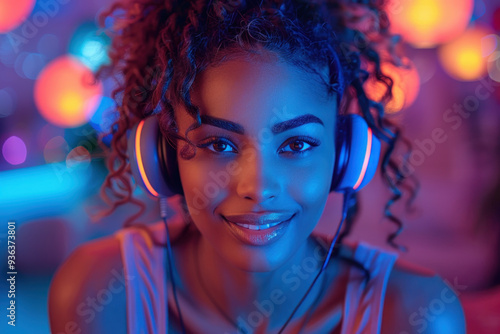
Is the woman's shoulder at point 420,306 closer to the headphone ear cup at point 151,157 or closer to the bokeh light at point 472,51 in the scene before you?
the headphone ear cup at point 151,157

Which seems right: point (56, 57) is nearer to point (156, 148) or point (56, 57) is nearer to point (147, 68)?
point (147, 68)

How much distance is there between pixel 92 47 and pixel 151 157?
21.5 inches

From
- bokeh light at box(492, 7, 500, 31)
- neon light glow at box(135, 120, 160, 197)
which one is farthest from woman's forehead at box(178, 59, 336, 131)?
bokeh light at box(492, 7, 500, 31)

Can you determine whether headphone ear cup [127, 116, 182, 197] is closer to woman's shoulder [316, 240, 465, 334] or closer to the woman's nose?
the woman's nose

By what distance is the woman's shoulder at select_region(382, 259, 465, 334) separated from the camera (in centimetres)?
86

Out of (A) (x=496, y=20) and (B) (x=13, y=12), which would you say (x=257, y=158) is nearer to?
(B) (x=13, y=12)

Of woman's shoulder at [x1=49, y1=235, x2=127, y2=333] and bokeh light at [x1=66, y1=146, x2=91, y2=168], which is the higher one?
bokeh light at [x1=66, y1=146, x2=91, y2=168]

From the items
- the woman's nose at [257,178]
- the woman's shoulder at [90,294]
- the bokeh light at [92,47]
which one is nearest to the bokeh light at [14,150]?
the bokeh light at [92,47]

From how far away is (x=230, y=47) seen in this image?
2.54 ft

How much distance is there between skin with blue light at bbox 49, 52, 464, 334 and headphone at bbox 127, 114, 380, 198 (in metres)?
0.03

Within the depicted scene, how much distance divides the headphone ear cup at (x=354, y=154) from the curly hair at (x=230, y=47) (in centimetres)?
7

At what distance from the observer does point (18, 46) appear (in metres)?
1.27

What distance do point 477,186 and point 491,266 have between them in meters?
0.70

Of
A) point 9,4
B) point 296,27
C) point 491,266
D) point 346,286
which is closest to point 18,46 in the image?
point 9,4
